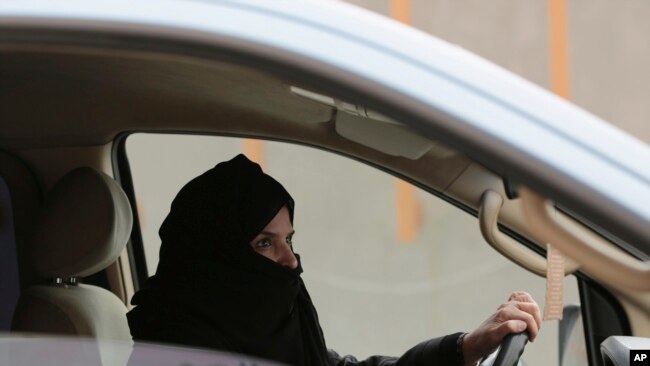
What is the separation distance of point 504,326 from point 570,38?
6.44m

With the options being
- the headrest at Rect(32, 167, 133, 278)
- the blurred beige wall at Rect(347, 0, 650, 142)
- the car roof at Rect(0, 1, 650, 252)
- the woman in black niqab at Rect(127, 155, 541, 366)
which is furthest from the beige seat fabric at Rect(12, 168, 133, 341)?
the blurred beige wall at Rect(347, 0, 650, 142)

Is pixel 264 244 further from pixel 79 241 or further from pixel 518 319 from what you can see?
pixel 518 319

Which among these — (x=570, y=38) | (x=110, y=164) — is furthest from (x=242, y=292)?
(x=570, y=38)

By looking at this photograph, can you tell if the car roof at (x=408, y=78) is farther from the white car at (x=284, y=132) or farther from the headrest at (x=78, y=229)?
the headrest at (x=78, y=229)

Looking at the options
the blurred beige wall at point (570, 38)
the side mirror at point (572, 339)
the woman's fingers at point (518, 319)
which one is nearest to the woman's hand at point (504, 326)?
the woman's fingers at point (518, 319)

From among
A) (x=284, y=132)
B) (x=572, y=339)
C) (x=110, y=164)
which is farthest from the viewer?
(x=110, y=164)

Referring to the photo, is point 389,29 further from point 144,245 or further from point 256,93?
point 144,245

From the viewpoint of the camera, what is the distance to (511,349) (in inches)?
80.6

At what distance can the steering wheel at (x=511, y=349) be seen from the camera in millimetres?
2035

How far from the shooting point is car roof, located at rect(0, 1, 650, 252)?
111cm

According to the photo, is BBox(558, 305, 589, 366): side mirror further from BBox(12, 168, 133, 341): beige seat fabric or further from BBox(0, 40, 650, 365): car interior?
BBox(12, 168, 133, 341): beige seat fabric

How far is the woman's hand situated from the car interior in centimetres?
8

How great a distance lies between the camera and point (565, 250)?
4.25 ft

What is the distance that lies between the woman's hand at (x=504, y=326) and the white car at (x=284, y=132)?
0.24 ft
